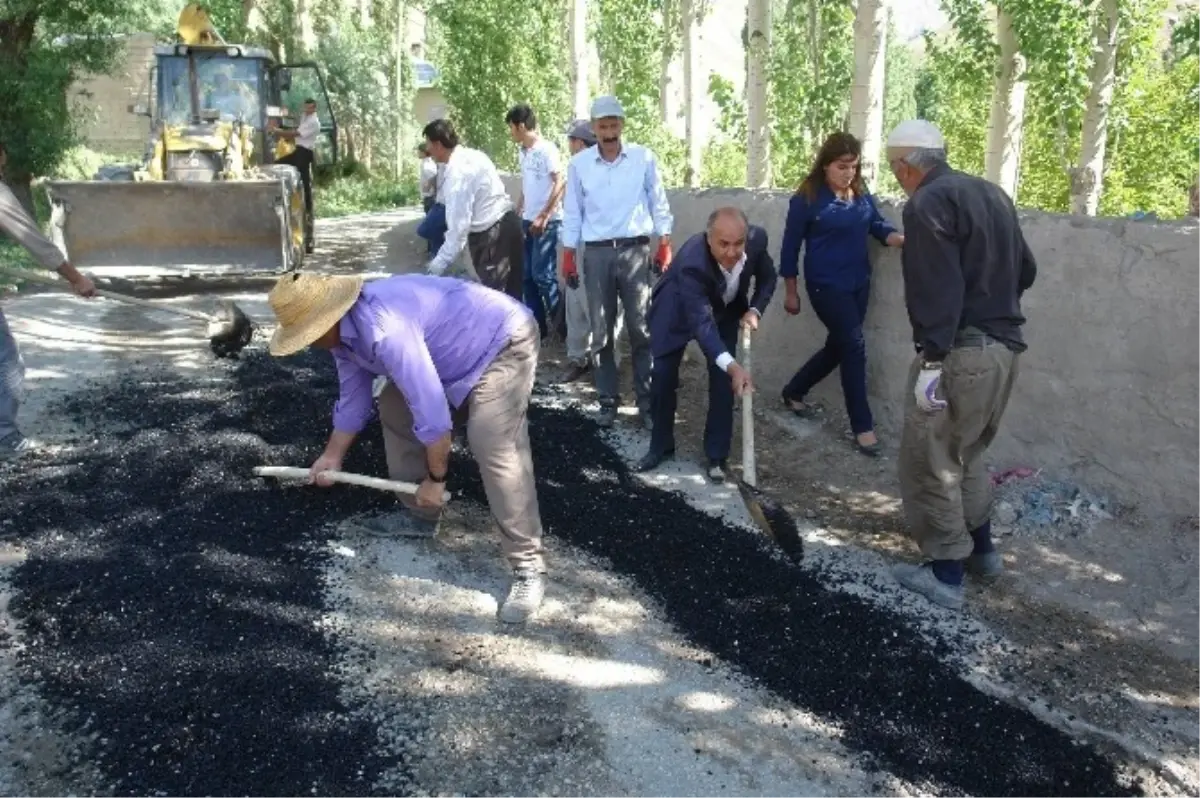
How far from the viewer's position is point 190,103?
10023 mm

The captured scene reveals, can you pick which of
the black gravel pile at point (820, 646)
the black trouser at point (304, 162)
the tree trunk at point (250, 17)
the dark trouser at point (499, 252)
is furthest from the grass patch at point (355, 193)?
the black gravel pile at point (820, 646)

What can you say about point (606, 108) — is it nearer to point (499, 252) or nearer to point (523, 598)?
point (499, 252)

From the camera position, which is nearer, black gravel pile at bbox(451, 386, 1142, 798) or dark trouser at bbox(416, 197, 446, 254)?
black gravel pile at bbox(451, 386, 1142, 798)

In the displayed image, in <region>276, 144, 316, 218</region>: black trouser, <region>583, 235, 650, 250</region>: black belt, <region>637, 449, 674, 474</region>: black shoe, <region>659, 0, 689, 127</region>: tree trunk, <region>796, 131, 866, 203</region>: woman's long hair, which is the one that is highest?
<region>659, 0, 689, 127</region>: tree trunk

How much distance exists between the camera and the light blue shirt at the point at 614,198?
5102 mm

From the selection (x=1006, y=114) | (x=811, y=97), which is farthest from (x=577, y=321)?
(x=1006, y=114)

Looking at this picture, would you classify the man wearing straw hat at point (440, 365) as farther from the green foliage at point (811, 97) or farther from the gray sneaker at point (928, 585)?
the green foliage at point (811, 97)

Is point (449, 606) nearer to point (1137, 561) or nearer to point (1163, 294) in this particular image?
point (1137, 561)

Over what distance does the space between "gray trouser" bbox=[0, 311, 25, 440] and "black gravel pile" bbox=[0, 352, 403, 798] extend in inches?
10.8

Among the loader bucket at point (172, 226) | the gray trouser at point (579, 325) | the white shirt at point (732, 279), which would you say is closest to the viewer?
the white shirt at point (732, 279)

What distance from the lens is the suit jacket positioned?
4.16 m

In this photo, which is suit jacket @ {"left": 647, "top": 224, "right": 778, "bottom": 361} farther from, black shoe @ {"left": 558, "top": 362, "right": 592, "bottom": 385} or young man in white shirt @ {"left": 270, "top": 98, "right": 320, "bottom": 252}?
young man in white shirt @ {"left": 270, "top": 98, "right": 320, "bottom": 252}

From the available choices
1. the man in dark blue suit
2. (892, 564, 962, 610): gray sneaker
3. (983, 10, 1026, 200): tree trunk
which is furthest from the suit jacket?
(983, 10, 1026, 200): tree trunk

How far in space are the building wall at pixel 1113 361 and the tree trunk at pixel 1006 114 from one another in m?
6.44
